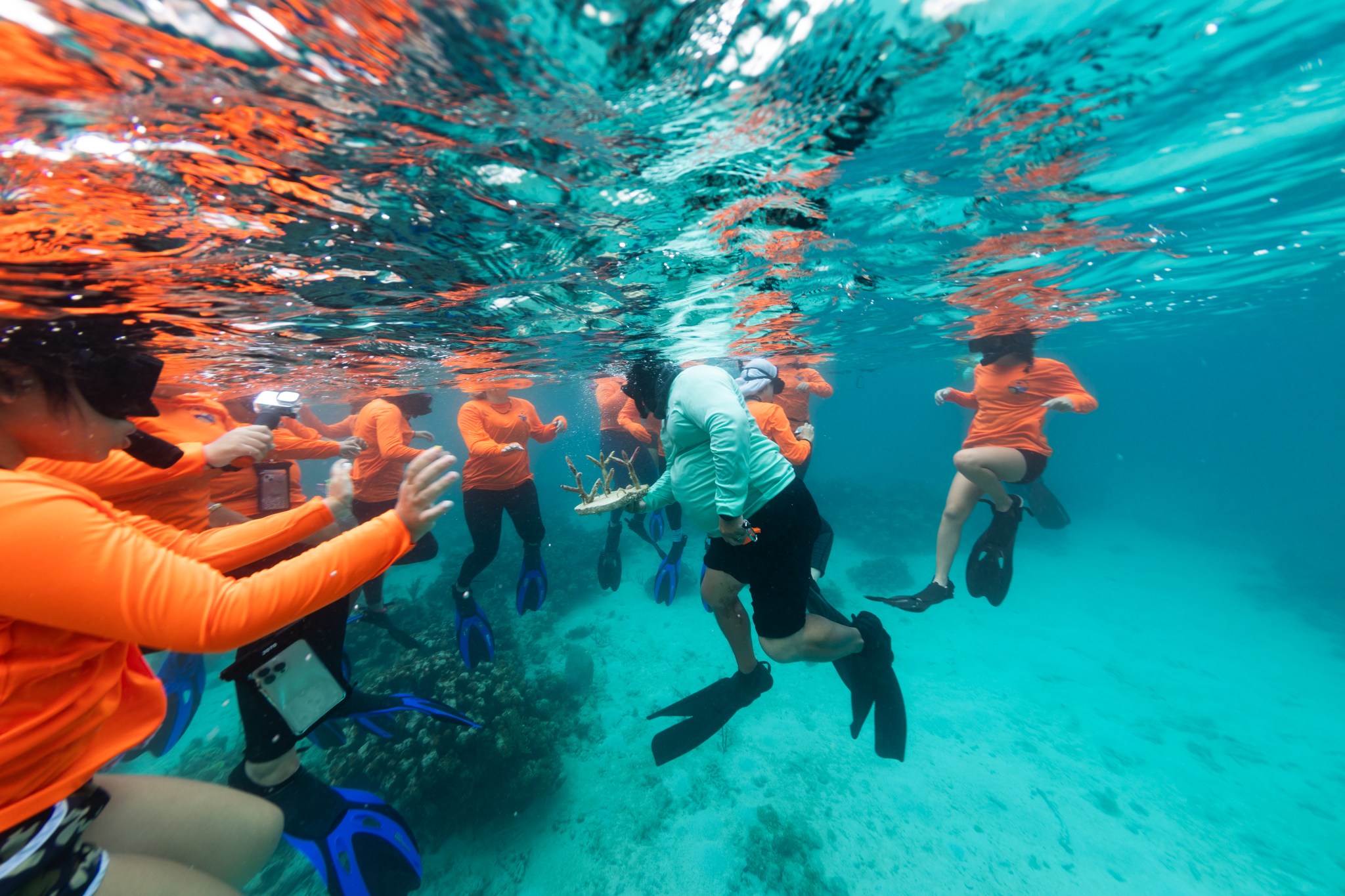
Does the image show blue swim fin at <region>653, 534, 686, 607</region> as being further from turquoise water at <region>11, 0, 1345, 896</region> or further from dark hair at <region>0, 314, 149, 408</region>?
dark hair at <region>0, 314, 149, 408</region>

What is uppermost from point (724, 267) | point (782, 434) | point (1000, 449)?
point (724, 267)

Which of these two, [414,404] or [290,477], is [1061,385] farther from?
[414,404]

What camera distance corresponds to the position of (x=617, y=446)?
12.2 meters

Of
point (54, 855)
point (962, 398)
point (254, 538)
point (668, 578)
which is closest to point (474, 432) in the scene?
point (254, 538)

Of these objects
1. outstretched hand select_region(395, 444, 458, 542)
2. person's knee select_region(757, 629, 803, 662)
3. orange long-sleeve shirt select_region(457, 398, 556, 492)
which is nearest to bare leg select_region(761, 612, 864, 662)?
person's knee select_region(757, 629, 803, 662)

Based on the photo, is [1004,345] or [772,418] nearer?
[1004,345]

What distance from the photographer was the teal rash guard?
342 centimetres

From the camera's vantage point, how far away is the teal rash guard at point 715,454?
342 centimetres

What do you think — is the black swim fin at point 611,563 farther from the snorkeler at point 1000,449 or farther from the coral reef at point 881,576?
the coral reef at point 881,576

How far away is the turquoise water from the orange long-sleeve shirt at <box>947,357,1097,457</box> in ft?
6.60

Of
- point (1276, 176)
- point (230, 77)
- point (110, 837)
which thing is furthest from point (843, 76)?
point (1276, 176)

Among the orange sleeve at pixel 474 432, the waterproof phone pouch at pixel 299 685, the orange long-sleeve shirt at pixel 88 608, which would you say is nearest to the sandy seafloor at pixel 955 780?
the waterproof phone pouch at pixel 299 685

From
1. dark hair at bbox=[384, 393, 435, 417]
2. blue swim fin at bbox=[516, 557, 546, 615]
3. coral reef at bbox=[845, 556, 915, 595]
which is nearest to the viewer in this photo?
blue swim fin at bbox=[516, 557, 546, 615]

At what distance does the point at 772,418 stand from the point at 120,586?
641 cm
